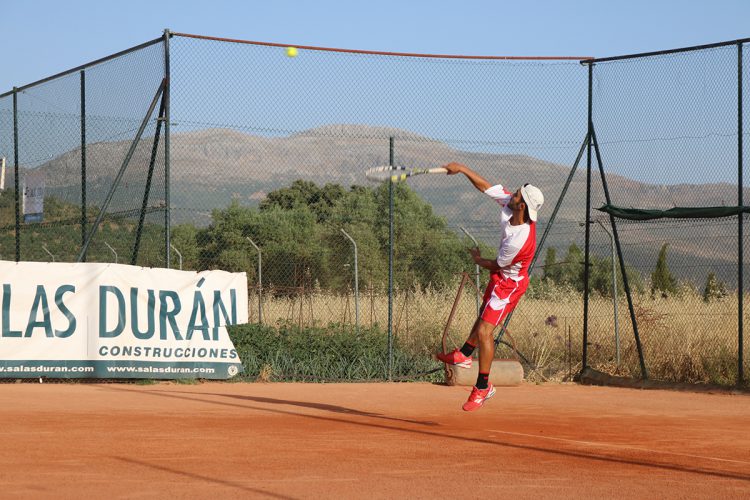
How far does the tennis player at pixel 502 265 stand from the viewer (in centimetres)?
989

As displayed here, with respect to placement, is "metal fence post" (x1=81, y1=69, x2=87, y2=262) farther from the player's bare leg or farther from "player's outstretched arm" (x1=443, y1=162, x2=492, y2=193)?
the player's bare leg

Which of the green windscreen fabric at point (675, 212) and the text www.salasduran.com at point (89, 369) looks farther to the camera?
the green windscreen fabric at point (675, 212)

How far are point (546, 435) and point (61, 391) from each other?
6.36 m

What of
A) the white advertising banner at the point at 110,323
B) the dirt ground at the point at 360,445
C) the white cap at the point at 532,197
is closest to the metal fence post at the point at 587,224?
the dirt ground at the point at 360,445

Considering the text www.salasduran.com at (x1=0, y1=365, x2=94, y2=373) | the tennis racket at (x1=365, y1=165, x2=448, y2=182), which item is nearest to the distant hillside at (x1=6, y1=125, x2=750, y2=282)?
the text www.salasduran.com at (x1=0, y1=365, x2=94, y2=373)

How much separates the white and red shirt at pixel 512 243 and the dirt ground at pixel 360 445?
147cm

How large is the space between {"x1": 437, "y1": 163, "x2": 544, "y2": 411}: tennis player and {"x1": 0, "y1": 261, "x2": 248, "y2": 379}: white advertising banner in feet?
18.3

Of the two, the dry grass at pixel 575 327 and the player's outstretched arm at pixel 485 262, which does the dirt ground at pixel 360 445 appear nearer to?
the player's outstretched arm at pixel 485 262

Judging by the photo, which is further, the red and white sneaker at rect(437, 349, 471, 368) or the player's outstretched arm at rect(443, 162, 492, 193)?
the red and white sneaker at rect(437, 349, 471, 368)

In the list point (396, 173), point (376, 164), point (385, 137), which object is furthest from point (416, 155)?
point (396, 173)

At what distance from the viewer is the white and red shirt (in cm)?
990

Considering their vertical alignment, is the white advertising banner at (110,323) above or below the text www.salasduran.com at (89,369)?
above

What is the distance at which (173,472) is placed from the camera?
7.11 metres

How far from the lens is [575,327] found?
19484 millimetres
